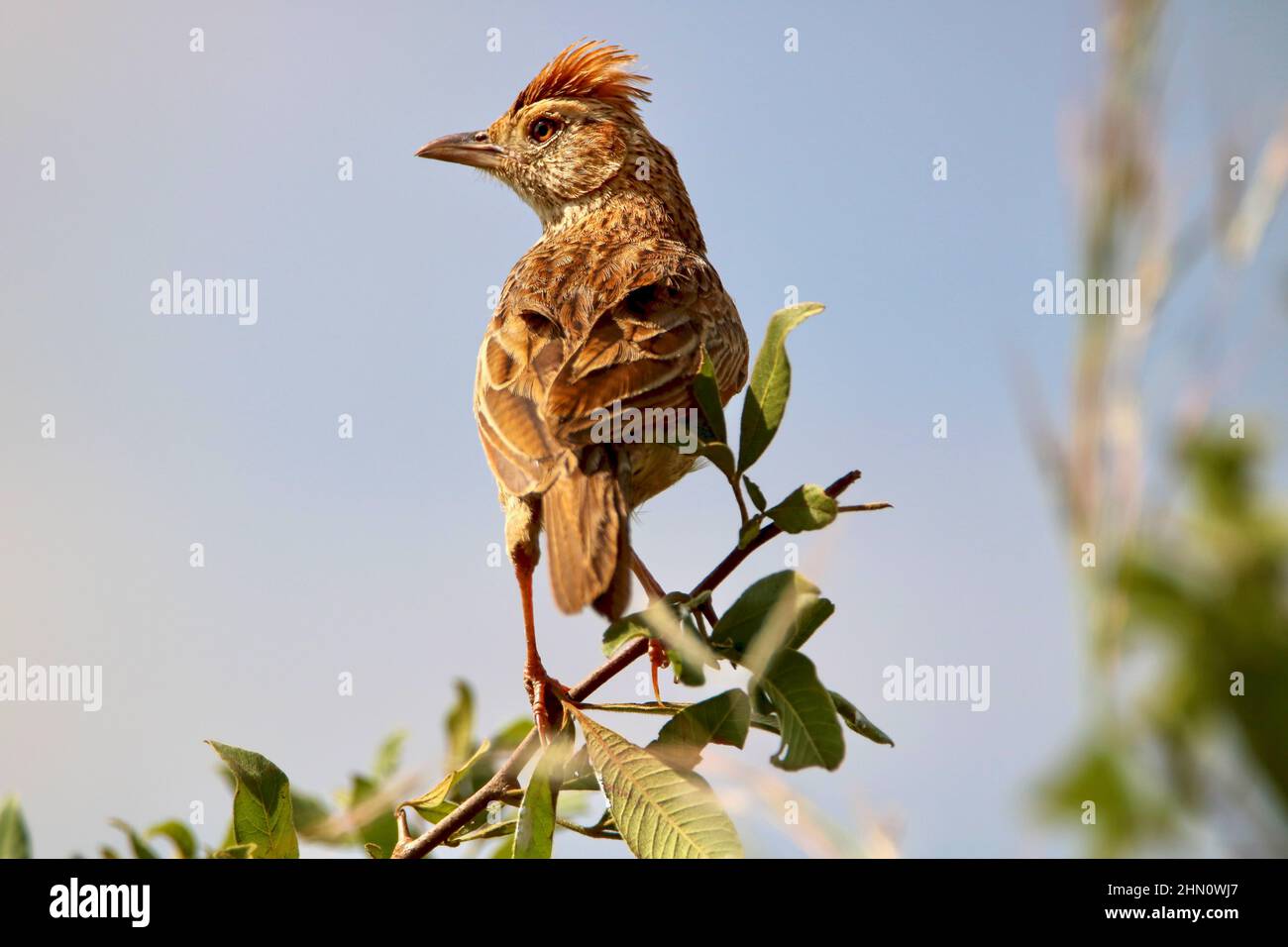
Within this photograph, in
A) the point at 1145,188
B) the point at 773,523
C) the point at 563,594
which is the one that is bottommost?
the point at 563,594

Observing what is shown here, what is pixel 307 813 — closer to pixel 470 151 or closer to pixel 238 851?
pixel 238 851

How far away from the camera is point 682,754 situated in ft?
7.38

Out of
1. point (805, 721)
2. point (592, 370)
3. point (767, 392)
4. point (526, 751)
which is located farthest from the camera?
point (592, 370)

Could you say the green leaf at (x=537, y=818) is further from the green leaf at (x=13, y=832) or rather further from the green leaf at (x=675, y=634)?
the green leaf at (x=13, y=832)

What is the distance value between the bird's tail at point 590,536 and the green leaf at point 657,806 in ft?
1.73

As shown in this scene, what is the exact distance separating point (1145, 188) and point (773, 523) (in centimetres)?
159

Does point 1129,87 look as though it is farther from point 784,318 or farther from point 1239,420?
point 784,318

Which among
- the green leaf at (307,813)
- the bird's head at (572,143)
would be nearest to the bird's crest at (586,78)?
the bird's head at (572,143)

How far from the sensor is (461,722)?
142 inches

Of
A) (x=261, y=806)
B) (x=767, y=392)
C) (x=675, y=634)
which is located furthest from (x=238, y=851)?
(x=767, y=392)

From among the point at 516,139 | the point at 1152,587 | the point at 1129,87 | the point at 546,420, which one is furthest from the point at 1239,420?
the point at 516,139

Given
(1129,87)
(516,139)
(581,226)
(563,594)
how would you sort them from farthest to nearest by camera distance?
(516,139) → (581,226) → (563,594) → (1129,87)

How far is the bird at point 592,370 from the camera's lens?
3205 millimetres

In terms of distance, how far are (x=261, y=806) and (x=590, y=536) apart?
3.37ft
